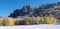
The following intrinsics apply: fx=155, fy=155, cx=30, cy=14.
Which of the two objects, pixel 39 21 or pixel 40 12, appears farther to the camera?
pixel 40 12

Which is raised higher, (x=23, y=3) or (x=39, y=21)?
(x=23, y=3)

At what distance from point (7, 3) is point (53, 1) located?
2.84m

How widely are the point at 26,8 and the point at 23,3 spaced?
745 millimetres

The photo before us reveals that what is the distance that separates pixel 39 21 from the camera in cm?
773

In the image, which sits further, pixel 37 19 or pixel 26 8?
pixel 26 8

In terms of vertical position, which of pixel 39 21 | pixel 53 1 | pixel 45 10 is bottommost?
pixel 39 21

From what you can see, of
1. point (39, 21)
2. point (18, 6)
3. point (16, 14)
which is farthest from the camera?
point (18, 6)

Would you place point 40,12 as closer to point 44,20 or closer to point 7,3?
point 44,20

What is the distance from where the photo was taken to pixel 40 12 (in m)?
8.84

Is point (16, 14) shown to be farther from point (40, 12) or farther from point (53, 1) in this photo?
point (53, 1)

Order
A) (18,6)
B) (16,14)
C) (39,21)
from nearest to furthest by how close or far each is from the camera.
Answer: (39,21), (16,14), (18,6)

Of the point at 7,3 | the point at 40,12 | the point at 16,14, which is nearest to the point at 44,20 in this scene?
the point at 40,12

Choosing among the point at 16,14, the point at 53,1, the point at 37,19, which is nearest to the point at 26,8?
the point at 16,14

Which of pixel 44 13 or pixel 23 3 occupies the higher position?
pixel 23 3
